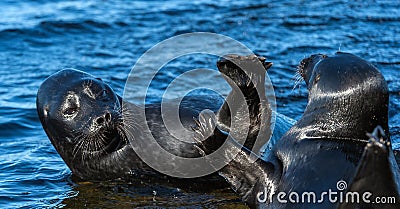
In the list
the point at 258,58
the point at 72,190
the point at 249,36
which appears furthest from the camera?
the point at 249,36

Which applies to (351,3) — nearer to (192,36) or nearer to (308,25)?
(308,25)

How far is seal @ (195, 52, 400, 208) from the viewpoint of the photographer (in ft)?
15.2

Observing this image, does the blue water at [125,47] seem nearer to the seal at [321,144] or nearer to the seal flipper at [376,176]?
the seal at [321,144]

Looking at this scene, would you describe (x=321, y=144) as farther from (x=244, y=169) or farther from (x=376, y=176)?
(x=376, y=176)

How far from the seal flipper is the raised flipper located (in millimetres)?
1942

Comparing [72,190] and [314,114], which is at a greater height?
[314,114]

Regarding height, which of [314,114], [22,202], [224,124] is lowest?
[22,202]

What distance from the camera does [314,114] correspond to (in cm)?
502

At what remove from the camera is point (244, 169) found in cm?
500

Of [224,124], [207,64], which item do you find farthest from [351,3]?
[224,124]

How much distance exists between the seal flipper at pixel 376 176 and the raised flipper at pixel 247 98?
1942 mm

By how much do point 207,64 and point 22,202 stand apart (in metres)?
4.32

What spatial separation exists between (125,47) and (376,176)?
7.56m

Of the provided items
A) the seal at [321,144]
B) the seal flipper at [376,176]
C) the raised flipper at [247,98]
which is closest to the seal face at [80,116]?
the raised flipper at [247,98]
